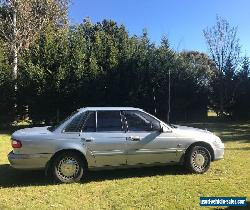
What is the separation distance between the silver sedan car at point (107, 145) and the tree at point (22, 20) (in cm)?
2020

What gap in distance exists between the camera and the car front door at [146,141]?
9570 millimetres

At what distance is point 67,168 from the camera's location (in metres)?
9.18

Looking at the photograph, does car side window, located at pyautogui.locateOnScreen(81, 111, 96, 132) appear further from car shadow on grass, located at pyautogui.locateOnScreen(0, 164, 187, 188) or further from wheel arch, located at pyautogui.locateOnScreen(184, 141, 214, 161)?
wheel arch, located at pyautogui.locateOnScreen(184, 141, 214, 161)

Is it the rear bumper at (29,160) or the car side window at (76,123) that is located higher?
the car side window at (76,123)

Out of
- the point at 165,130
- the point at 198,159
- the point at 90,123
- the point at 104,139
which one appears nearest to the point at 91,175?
the point at 104,139

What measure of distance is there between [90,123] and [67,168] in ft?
3.71

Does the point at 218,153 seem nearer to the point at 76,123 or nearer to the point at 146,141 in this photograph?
the point at 146,141

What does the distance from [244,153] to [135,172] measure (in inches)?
180

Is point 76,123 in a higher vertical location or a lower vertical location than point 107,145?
higher

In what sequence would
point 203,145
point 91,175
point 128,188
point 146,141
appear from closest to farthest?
1. point 128,188
2. point 146,141
3. point 91,175
4. point 203,145

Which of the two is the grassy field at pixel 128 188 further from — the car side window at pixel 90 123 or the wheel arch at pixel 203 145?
the car side window at pixel 90 123

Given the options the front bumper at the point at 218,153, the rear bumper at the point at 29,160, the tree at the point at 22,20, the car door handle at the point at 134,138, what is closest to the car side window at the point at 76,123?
the rear bumper at the point at 29,160

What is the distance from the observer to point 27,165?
9016mm

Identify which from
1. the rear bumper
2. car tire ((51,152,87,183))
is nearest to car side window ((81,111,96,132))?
car tire ((51,152,87,183))
